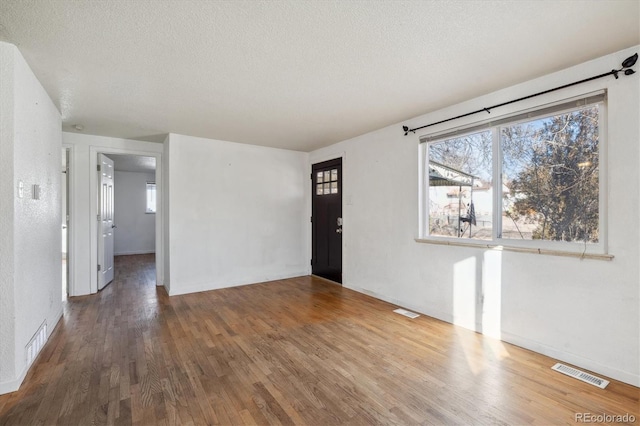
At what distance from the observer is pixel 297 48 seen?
2.11 m

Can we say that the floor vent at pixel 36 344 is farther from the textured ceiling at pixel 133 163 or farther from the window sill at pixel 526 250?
the textured ceiling at pixel 133 163

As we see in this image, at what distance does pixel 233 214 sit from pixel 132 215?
17.7 ft

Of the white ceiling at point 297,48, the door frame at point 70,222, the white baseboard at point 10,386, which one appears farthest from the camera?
the door frame at point 70,222

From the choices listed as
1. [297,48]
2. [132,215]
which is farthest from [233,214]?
[132,215]

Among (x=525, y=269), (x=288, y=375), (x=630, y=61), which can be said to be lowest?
(x=288, y=375)

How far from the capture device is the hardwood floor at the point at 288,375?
1.82 m

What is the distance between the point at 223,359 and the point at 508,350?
2531 millimetres

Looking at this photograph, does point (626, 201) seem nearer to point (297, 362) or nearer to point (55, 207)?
point (297, 362)

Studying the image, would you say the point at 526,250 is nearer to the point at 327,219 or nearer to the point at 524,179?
the point at 524,179

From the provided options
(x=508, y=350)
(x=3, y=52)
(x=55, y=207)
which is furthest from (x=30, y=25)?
(x=508, y=350)

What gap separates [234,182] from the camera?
4.98 metres

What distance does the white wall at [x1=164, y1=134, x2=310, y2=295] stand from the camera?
4.48 metres

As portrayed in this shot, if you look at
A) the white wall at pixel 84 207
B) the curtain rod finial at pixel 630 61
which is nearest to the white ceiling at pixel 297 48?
the curtain rod finial at pixel 630 61

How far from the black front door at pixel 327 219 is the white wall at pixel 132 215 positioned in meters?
5.90
